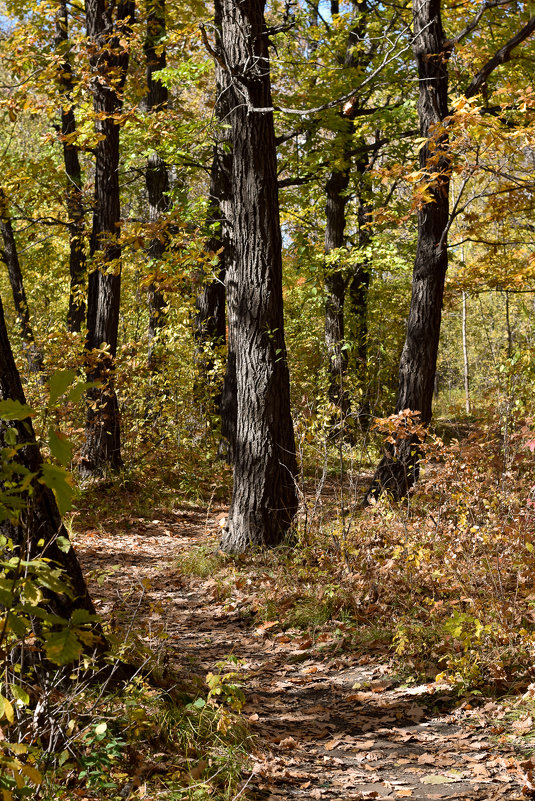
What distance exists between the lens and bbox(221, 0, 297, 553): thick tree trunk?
6840 mm

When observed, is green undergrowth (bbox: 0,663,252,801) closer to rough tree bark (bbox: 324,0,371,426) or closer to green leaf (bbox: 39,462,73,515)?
green leaf (bbox: 39,462,73,515)

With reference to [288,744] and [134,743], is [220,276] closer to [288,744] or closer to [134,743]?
[288,744]

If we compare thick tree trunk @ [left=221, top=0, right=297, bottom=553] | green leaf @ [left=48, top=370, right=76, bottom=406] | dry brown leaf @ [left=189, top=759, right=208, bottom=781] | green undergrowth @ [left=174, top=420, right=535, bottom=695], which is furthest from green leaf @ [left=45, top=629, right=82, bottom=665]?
thick tree trunk @ [left=221, top=0, right=297, bottom=553]

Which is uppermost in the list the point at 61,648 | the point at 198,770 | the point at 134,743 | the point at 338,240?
the point at 338,240

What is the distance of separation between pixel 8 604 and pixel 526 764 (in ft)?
8.60

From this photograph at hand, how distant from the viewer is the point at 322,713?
4227mm

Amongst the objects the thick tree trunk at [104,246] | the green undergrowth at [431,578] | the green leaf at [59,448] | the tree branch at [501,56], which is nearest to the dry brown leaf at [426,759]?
the green undergrowth at [431,578]

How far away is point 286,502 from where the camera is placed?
22.8 ft

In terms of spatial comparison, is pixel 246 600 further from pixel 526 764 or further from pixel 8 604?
pixel 8 604

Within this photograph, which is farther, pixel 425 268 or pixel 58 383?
pixel 425 268

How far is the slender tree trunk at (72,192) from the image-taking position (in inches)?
409

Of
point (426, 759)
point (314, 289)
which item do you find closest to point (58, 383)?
point (426, 759)

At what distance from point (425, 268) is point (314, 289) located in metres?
7.01

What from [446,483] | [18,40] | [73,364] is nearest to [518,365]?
[446,483]
